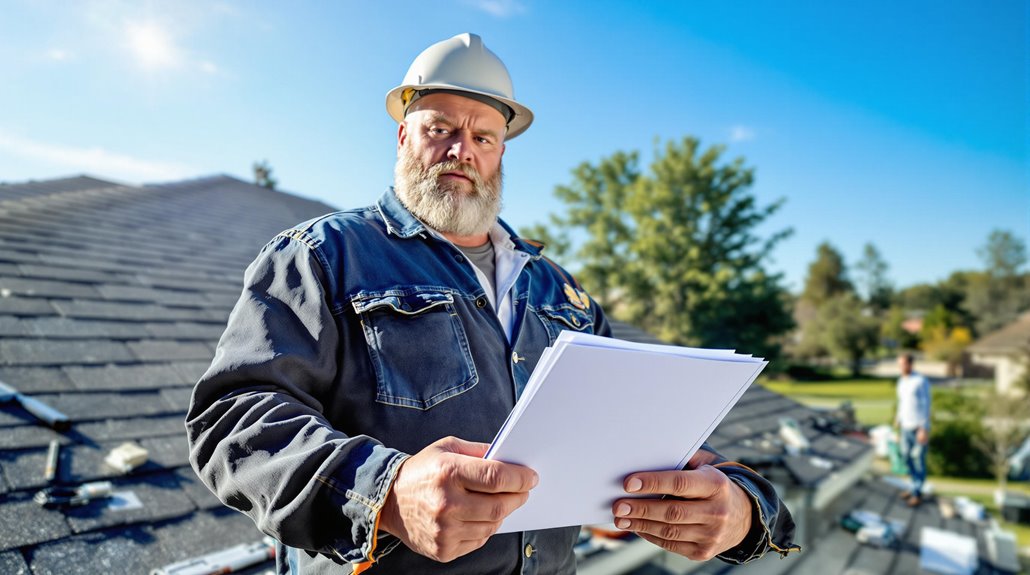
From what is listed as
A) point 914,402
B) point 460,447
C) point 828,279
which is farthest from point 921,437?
point 828,279

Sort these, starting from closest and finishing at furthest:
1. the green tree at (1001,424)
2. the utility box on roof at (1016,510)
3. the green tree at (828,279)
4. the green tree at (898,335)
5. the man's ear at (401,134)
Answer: the man's ear at (401,134), the utility box on roof at (1016,510), the green tree at (1001,424), the green tree at (898,335), the green tree at (828,279)

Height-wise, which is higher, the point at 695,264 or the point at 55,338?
the point at 695,264

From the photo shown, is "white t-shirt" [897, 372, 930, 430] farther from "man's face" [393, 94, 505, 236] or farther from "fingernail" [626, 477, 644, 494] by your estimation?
"fingernail" [626, 477, 644, 494]

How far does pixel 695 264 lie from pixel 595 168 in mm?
8128

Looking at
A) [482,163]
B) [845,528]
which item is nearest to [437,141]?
[482,163]

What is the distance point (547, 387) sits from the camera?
793 millimetres

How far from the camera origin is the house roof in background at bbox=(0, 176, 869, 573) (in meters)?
1.74

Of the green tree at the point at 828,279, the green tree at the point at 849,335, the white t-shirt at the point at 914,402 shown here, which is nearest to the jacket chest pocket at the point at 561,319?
the white t-shirt at the point at 914,402

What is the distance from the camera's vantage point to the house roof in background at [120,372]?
1738 millimetres

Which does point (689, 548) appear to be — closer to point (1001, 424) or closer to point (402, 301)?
point (402, 301)

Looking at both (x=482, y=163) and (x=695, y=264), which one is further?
(x=695, y=264)

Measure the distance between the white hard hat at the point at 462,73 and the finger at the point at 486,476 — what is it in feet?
3.33

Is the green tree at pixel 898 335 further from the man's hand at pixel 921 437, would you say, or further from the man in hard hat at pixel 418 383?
the man in hard hat at pixel 418 383

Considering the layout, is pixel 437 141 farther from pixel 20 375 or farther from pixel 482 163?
pixel 20 375
